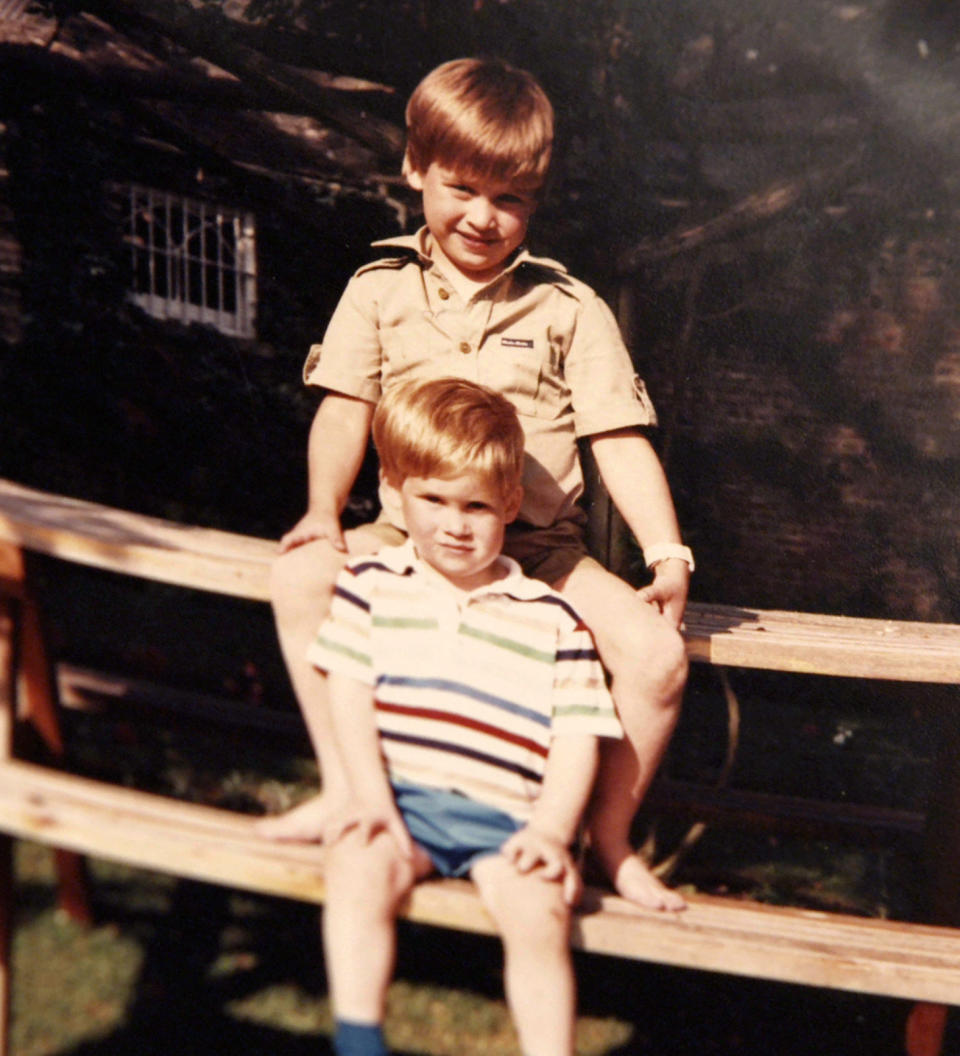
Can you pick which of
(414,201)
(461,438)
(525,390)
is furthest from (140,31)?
(461,438)

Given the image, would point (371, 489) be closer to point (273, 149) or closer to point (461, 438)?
point (273, 149)

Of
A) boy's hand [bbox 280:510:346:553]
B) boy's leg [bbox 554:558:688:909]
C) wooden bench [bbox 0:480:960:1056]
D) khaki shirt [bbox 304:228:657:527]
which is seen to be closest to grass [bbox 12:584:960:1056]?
wooden bench [bbox 0:480:960:1056]

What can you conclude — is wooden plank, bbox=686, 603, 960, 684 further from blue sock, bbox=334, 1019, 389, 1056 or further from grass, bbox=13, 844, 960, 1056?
grass, bbox=13, 844, 960, 1056

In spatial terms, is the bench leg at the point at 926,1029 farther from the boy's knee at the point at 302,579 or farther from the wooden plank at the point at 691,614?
the boy's knee at the point at 302,579

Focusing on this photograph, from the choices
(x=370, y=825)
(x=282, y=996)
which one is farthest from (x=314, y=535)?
(x=282, y=996)

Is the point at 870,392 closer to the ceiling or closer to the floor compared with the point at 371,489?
A: closer to the ceiling

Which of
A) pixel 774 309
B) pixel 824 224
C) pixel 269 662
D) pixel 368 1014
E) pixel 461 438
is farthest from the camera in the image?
pixel 269 662

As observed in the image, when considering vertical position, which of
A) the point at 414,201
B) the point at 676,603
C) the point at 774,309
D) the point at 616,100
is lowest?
the point at 676,603
